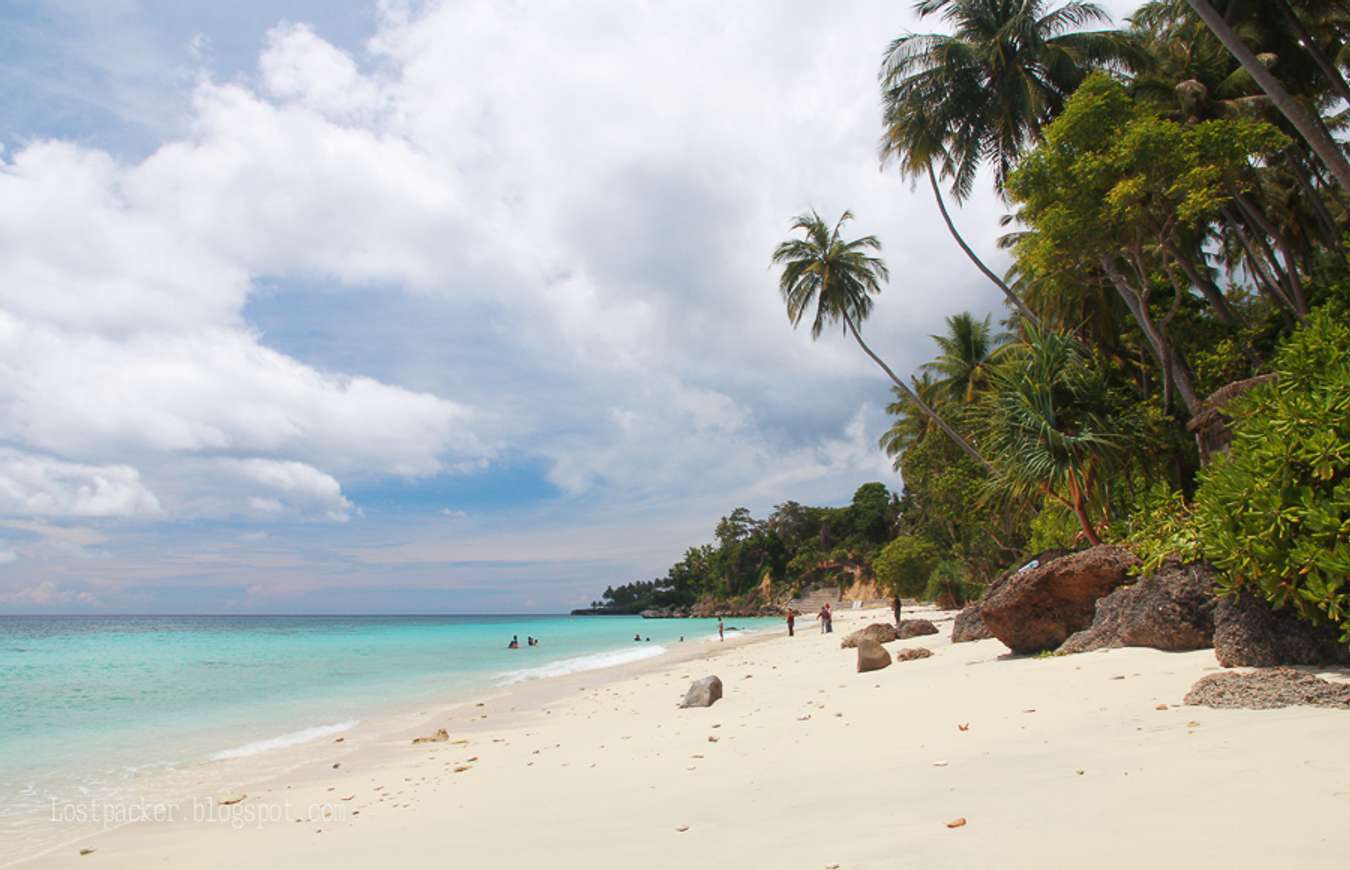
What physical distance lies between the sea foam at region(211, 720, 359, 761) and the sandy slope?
6.60 ft

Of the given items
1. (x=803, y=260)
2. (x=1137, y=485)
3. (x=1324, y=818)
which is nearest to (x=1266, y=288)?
(x=1137, y=485)

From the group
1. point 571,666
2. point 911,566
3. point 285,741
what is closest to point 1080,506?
point 285,741

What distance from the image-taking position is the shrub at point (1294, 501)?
5.77 meters

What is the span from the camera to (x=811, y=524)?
302ft

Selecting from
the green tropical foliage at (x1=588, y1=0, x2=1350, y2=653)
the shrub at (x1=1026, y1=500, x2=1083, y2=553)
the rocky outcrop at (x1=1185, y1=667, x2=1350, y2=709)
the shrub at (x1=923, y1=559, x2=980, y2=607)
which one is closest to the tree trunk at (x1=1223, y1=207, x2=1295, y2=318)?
the green tropical foliage at (x1=588, y1=0, x2=1350, y2=653)

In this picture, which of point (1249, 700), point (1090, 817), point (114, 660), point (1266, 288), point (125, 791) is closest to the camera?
point (1090, 817)

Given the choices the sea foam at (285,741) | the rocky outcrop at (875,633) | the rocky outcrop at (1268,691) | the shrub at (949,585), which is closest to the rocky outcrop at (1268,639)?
the rocky outcrop at (1268,691)

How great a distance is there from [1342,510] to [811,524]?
8768 cm

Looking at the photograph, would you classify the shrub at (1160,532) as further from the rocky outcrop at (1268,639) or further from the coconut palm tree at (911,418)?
the coconut palm tree at (911,418)

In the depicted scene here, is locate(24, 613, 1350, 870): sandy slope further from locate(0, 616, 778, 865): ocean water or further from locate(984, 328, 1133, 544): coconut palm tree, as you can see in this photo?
locate(984, 328, 1133, 544): coconut palm tree

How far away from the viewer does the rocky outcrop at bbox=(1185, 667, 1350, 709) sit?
5.10 meters

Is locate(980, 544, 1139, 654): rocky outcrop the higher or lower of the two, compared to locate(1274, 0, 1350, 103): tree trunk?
lower

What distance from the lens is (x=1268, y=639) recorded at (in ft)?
22.2

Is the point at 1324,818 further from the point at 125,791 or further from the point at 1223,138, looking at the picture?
the point at 1223,138
